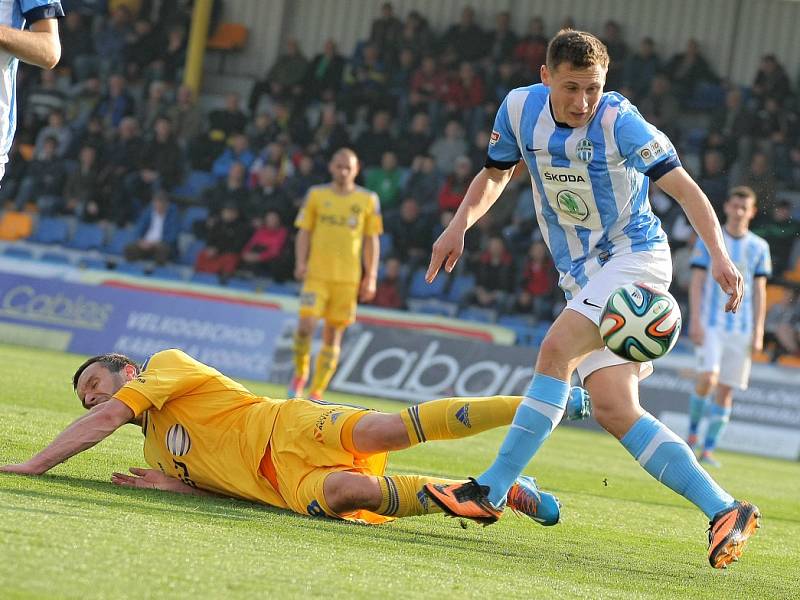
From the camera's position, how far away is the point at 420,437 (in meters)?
5.01

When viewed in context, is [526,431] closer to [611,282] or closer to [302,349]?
[611,282]

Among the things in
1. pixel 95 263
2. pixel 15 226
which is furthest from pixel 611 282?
pixel 15 226

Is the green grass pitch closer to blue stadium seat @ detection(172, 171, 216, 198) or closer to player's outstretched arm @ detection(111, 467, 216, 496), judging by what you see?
player's outstretched arm @ detection(111, 467, 216, 496)

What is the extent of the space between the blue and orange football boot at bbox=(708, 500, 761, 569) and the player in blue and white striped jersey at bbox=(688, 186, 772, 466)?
6058 mm

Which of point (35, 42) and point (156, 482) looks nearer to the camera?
point (35, 42)

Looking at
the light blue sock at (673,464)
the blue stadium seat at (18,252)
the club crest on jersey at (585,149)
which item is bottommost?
the blue stadium seat at (18,252)

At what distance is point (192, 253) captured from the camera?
61.2 feet

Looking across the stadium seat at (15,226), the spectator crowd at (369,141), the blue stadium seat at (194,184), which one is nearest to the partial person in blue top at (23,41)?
the spectator crowd at (369,141)

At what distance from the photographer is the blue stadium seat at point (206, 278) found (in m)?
17.5

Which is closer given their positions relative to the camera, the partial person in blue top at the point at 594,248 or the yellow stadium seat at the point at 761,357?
the partial person in blue top at the point at 594,248

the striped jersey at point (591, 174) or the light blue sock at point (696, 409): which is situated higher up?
the striped jersey at point (591, 174)

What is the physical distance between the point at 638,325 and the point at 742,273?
20.7 ft

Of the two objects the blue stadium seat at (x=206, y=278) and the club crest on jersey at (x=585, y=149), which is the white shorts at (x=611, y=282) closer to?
the club crest on jersey at (x=585, y=149)

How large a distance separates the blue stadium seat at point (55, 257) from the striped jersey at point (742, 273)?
1017 centimetres
